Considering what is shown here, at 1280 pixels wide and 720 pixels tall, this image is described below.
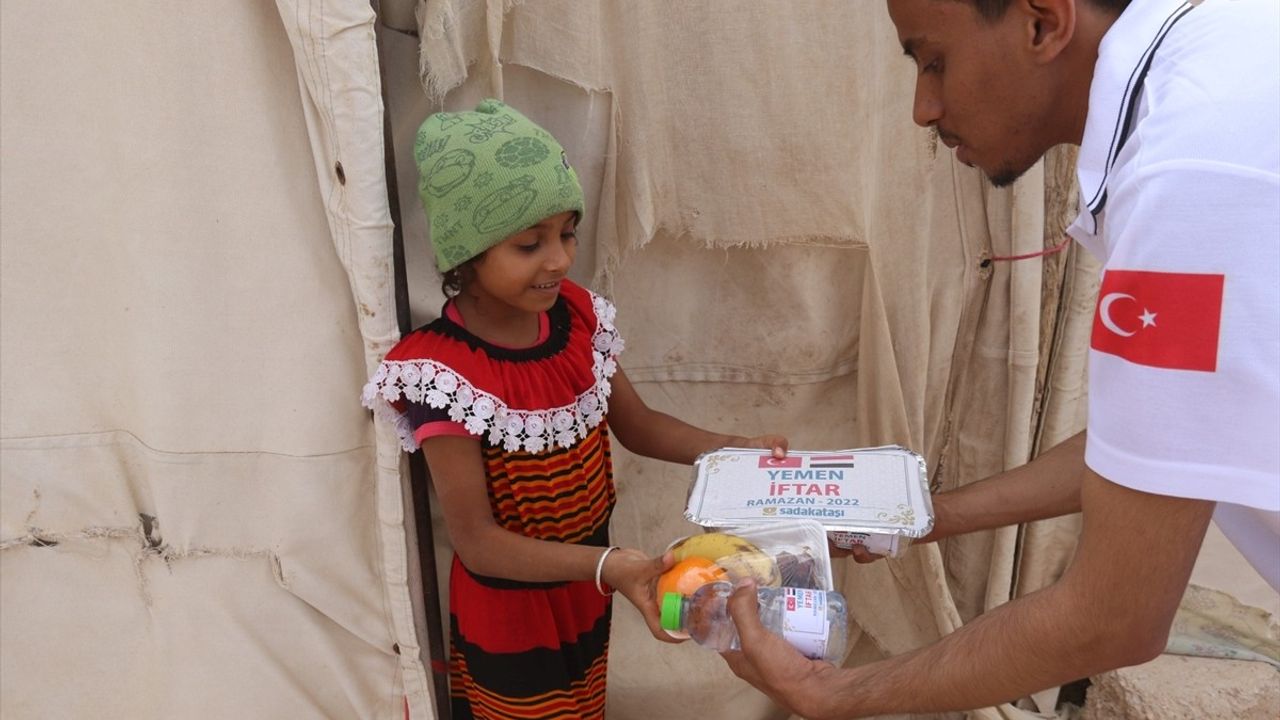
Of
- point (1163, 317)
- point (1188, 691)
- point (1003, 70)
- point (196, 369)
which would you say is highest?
point (1003, 70)

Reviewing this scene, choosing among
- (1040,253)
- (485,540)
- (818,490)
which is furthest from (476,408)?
(1040,253)

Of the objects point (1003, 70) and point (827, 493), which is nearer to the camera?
point (1003, 70)

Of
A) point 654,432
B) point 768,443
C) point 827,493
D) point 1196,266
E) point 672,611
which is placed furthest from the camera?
point 654,432

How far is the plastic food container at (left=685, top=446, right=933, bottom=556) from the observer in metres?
1.58

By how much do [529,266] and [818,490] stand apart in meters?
0.61

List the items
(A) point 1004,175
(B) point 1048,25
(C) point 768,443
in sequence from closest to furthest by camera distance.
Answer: (B) point 1048,25 < (A) point 1004,175 < (C) point 768,443

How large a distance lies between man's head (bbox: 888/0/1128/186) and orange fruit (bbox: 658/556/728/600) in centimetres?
74

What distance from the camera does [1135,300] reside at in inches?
43.7

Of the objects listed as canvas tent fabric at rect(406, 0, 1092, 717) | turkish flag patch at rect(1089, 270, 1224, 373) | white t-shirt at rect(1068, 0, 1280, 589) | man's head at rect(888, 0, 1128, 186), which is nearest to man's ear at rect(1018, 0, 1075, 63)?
man's head at rect(888, 0, 1128, 186)

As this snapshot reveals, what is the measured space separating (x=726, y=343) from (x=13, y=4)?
155cm

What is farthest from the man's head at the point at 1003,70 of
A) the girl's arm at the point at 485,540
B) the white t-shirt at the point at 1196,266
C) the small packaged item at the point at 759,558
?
the girl's arm at the point at 485,540

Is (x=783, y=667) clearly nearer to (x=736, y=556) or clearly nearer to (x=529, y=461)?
(x=736, y=556)

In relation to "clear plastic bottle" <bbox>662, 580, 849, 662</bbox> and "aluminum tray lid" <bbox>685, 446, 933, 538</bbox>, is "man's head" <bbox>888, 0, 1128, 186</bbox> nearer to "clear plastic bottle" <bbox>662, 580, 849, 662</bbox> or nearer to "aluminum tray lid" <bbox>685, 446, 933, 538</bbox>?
"aluminum tray lid" <bbox>685, 446, 933, 538</bbox>

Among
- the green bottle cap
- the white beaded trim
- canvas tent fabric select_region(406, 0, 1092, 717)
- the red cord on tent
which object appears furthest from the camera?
the red cord on tent
